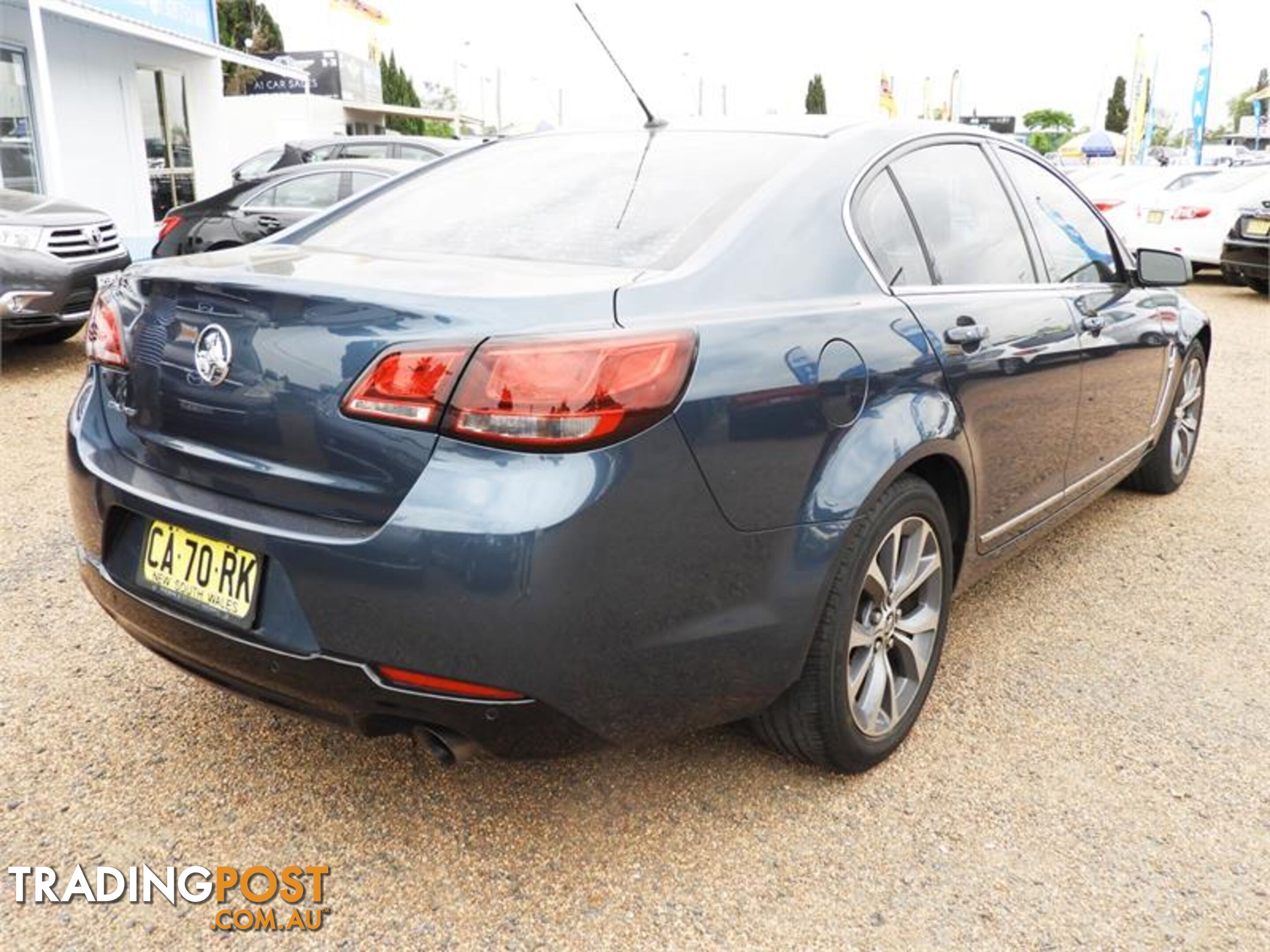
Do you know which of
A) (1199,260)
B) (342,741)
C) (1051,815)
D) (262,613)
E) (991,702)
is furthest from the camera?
(1199,260)

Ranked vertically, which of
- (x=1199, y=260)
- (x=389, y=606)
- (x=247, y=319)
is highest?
(x=247, y=319)

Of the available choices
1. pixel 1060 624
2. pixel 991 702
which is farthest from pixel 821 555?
pixel 1060 624

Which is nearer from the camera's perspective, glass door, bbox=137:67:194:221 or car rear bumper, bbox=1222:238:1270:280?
car rear bumper, bbox=1222:238:1270:280

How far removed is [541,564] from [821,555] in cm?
69

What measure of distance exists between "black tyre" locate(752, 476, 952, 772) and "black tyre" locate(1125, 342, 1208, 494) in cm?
234

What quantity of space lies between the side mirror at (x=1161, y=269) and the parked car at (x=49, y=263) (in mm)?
6272

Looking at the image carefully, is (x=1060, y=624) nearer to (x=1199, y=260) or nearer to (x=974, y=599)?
(x=974, y=599)

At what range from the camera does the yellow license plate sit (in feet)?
6.70

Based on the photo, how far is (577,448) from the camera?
185 cm

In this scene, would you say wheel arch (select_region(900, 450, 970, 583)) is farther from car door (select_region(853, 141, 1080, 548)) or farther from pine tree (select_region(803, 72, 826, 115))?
pine tree (select_region(803, 72, 826, 115))

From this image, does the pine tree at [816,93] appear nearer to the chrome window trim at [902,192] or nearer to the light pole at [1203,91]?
the light pole at [1203,91]

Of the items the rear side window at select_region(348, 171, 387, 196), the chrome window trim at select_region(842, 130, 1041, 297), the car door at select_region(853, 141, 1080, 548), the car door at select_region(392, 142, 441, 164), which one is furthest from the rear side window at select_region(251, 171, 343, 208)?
the car door at select_region(853, 141, 1080, 548)

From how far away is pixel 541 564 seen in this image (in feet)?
5.98

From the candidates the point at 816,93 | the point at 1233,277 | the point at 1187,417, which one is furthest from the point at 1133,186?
the point at 816,93
